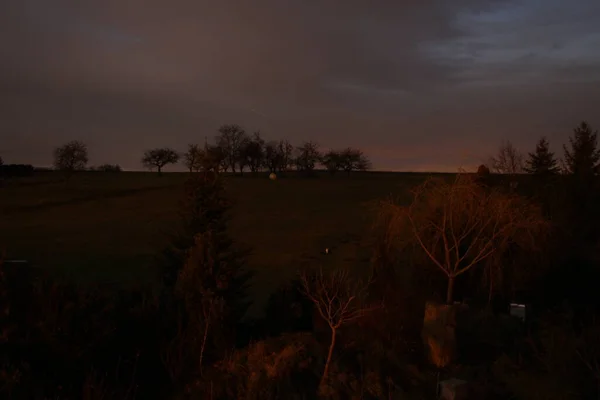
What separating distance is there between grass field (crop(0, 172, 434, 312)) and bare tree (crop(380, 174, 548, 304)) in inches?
68.7

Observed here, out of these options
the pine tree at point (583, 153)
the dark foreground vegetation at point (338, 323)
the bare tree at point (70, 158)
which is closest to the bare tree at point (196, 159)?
the dark foreground vegetation at point (338, 323)

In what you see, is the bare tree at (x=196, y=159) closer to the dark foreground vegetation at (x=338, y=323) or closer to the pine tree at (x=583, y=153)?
the dark foreground vegetation at (x=338, y=323)

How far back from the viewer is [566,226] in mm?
21047

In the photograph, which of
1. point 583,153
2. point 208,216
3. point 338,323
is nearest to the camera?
point 338,323

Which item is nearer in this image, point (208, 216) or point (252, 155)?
point (208, 216)

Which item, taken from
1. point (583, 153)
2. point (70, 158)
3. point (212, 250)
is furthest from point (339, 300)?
point (70, 158)

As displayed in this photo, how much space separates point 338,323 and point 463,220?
7771mm

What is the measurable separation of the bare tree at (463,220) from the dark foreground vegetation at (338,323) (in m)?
0.05

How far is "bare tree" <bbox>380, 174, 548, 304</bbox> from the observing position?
1652cm

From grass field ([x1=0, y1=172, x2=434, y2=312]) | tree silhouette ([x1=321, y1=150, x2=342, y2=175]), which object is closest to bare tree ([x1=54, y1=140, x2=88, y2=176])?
grass field ([x1=0, y1=172, x2=434, y2=312])

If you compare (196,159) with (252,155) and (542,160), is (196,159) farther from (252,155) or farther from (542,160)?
(252,155)

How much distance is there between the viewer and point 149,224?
Answer: 136 ft

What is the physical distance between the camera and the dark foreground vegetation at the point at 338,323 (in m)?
9.98

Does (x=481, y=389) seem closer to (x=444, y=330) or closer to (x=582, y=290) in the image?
(x=444, y=330)
